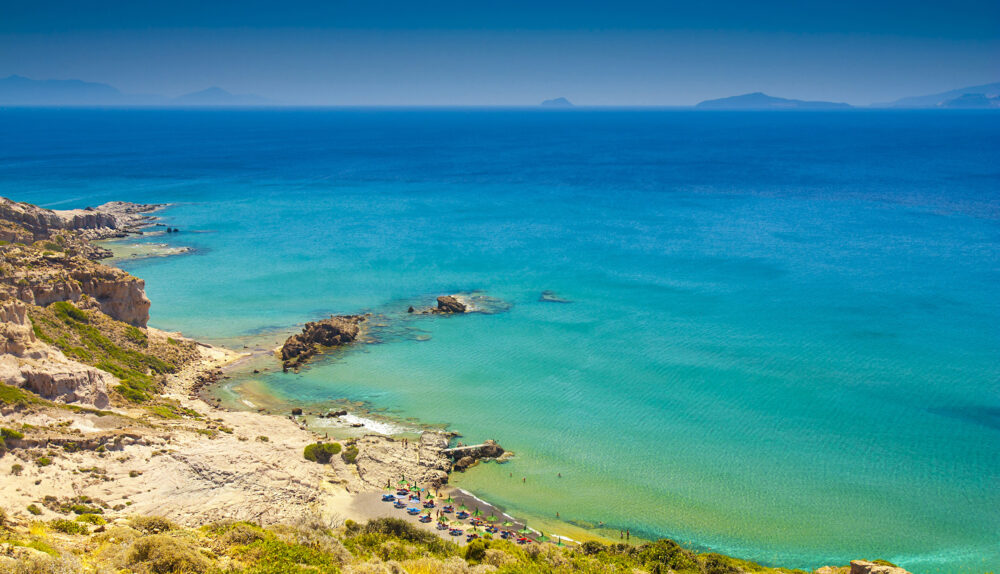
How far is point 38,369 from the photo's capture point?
3541cm

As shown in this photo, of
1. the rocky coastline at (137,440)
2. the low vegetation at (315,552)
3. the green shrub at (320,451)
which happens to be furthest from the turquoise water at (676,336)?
the green shrub at (320,451)

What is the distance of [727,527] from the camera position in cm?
3362

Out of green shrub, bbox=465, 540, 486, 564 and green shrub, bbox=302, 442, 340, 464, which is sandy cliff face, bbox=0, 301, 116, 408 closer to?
green shrub, bbox=302, 442, 340, 464

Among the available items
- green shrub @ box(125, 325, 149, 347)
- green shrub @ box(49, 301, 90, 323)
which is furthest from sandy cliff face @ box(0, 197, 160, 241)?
green shrub @ box(125, 325, 149, 347)

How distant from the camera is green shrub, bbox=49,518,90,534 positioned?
24578 mm

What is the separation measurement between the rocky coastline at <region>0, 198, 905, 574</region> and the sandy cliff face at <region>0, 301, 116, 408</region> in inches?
2.8

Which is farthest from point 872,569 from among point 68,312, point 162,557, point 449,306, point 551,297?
point 68,312

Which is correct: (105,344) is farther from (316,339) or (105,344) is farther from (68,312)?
(316,339)

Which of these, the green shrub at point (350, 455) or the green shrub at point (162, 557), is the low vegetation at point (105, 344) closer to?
the green shrub at point (350, 455)

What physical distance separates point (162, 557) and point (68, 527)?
6.43 m

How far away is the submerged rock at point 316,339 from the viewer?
171 ft

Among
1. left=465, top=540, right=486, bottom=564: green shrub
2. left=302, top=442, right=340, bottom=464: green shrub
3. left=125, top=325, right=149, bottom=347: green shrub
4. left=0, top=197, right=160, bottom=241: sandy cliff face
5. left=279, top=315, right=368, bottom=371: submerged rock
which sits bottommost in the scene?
left=302, top=442, right=340, bottom=464: green shrub

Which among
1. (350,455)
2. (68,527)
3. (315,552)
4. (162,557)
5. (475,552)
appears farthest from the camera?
(350,455)

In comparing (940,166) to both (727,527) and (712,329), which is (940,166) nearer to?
(712,329)
